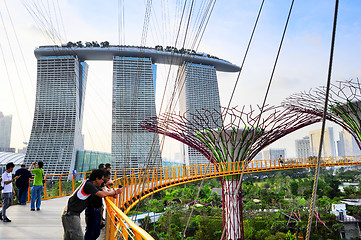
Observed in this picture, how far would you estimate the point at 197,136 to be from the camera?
12281mm

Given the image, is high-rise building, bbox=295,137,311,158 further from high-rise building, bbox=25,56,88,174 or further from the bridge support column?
the bridge support column

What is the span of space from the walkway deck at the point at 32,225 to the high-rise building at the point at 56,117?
4093 centimetres

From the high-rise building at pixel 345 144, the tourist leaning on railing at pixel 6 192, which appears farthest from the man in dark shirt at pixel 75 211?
the high-rise building at pixel 345 144

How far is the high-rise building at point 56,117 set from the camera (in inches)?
1853

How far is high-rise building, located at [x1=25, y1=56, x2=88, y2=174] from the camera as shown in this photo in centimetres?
4706

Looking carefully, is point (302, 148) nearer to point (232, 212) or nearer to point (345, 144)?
point (345, 144)

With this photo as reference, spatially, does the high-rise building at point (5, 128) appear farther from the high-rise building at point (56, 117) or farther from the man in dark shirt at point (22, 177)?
the man in dark shirt at point (22, 177)

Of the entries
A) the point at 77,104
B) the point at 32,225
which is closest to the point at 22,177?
the point at 32,225

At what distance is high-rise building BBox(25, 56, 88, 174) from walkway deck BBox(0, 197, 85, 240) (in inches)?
1612

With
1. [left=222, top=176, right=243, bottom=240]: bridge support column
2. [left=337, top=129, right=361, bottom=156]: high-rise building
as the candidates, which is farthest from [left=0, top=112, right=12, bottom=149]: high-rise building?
[left=337, top=129, right=361, bottom=156]: high-rise building

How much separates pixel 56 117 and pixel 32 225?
1921 inches

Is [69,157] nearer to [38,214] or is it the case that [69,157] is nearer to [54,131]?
[54,131]

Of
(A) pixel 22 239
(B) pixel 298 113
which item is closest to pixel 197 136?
(B) pixel 298 113

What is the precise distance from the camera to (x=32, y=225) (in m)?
4.62
